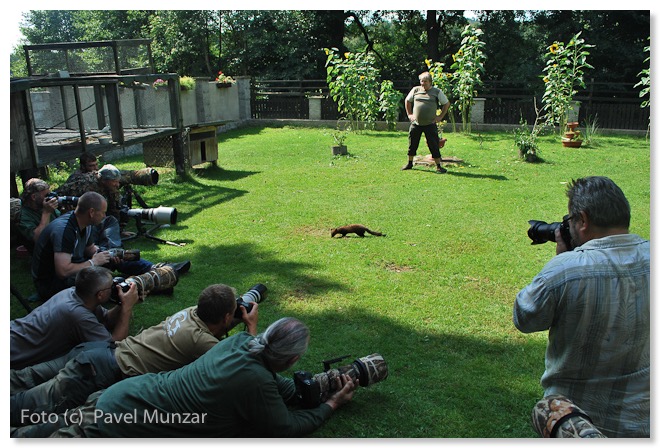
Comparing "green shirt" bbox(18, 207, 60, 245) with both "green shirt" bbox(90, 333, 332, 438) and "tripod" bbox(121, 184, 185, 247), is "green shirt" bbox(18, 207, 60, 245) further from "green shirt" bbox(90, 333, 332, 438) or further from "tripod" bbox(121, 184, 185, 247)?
"green shirt" bbox(90, 333, 332, 438)

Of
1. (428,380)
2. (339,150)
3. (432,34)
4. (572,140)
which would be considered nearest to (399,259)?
(428,380)

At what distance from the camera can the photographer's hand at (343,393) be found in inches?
130

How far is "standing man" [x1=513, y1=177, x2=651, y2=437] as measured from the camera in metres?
2.37

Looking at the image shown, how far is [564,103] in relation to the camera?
13.5 m

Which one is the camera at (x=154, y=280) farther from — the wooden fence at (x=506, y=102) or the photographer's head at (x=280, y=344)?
the wooden fence at (x=506, y=102)

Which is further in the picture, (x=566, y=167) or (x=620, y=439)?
(x=566, y=167)

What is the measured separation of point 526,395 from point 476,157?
860 cm

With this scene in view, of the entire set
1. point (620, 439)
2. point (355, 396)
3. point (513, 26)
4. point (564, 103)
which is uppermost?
point (513, 26)

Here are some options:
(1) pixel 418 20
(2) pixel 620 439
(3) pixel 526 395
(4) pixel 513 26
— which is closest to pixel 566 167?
(3) pixel 526 395

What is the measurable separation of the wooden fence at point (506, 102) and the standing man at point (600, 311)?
13367 millimetres

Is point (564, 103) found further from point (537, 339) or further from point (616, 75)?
point (537, 339)

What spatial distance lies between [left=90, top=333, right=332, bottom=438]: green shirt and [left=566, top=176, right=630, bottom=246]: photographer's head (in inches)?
63.0

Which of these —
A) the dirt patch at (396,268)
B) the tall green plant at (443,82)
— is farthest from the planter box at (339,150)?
the dirt patch at (396,268)

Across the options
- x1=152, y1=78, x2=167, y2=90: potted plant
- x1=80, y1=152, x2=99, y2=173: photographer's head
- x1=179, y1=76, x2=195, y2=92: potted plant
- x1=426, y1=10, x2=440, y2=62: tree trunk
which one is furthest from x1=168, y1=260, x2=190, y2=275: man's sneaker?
x1=426, y1=10, x2=440, y2=62: tree trunk
